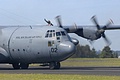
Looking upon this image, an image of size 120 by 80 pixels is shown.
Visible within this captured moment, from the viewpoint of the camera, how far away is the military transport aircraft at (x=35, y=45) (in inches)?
1384

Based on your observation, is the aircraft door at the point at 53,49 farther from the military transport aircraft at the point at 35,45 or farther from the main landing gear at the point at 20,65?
the main landing gear at the point at 20,65

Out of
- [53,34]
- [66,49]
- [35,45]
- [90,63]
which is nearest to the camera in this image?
[66,49]

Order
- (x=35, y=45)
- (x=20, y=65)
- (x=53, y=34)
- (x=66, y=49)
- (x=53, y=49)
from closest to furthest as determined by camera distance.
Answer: (x=66, y=49) < (x=53, y=49) < (x=53, y=34) < (x=35, y=45) < (x=20, y=65)

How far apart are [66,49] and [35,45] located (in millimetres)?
3295

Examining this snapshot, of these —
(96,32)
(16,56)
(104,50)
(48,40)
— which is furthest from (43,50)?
(104,50)

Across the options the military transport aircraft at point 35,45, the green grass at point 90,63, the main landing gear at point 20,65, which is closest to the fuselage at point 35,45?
the military transport aircraft at point 35,45

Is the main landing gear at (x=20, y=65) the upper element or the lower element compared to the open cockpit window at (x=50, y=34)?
lower

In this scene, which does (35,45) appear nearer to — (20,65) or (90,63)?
(20,65)

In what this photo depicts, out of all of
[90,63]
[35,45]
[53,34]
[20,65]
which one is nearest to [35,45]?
[35,45]

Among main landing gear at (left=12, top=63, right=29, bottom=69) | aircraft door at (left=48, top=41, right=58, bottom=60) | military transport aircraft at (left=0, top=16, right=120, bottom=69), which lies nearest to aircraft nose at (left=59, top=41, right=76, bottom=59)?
military transport aircraft at (left=0, top=16, right=120, bottom=69)

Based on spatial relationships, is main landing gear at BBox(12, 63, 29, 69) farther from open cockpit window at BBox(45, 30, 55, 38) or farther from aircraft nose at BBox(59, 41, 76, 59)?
aircraft nose at BBox(59, 41, 76, 59)

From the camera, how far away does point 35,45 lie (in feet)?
119

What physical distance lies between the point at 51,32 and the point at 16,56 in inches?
172

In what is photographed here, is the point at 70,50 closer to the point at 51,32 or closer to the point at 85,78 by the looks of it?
the point at 51,32
